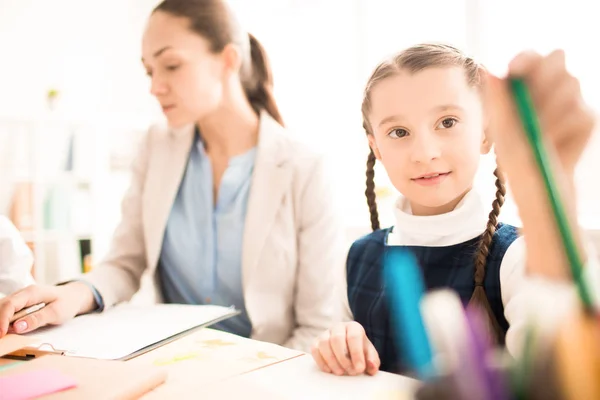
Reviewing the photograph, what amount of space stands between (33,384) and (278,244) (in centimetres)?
66

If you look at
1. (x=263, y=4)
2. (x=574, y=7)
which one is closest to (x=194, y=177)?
(x=574, y=7)

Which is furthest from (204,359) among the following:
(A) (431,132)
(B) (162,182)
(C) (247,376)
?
(B) (162,182)

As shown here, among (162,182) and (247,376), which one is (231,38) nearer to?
(162,182)

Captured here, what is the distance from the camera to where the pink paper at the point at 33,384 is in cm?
49

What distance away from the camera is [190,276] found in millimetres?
1188

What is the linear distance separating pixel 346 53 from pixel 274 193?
225 centimetres

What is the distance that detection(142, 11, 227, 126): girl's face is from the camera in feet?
3.74

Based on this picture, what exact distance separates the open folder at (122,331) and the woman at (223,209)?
0.22 meters

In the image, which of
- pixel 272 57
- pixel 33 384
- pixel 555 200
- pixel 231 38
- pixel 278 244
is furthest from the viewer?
pixel 272 57

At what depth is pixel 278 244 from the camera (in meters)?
1.14

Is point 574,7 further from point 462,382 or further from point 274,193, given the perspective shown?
point 462,382

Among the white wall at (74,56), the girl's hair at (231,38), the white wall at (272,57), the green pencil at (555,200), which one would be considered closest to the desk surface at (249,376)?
the green pencil at (555,200)

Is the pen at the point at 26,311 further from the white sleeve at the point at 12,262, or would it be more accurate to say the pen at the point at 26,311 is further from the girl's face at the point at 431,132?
the girl's face at the point at 431,132

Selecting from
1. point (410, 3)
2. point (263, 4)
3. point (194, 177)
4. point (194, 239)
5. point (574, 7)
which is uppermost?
point (263, 4)
